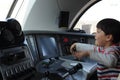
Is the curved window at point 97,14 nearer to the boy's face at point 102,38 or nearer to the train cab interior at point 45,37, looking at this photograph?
the train cab interior at point 45,37

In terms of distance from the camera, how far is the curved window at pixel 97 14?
382 cm

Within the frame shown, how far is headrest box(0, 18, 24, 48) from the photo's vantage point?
1490 millimetres

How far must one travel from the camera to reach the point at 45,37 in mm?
2521

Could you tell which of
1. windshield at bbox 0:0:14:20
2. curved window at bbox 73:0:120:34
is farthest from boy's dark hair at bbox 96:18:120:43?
curved window at bbox 73:0:120:34

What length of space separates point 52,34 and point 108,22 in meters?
1.22

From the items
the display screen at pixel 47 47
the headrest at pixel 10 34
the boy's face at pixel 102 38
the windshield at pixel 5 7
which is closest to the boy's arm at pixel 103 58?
the boy's face at pixel 102 38

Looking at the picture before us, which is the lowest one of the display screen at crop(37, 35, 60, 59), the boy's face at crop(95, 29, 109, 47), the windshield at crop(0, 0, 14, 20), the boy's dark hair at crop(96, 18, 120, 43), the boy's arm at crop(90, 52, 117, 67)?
the display screen at crop(37, 35, 60, 59)

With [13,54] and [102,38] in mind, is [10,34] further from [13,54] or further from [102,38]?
[102,38]

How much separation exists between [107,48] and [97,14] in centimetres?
253

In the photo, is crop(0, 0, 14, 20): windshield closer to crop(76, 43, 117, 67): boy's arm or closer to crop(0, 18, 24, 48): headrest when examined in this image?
crop(0, 18, 24, 48): headrest

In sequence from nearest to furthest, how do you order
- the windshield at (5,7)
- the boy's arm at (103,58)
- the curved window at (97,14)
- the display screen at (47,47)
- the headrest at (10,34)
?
1. the boy's arm at (103,58)
2. the headrest at (10,34)
3. the display screen at (47,47)
4. the windshield at (5,7)
5. the curved window at (97,14)

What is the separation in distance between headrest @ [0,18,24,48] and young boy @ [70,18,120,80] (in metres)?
0.37

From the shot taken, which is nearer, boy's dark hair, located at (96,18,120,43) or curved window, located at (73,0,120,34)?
boy's dark hair, located at (96,18,120,43)

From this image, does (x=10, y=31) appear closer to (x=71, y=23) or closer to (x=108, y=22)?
(x=108, y=22)
